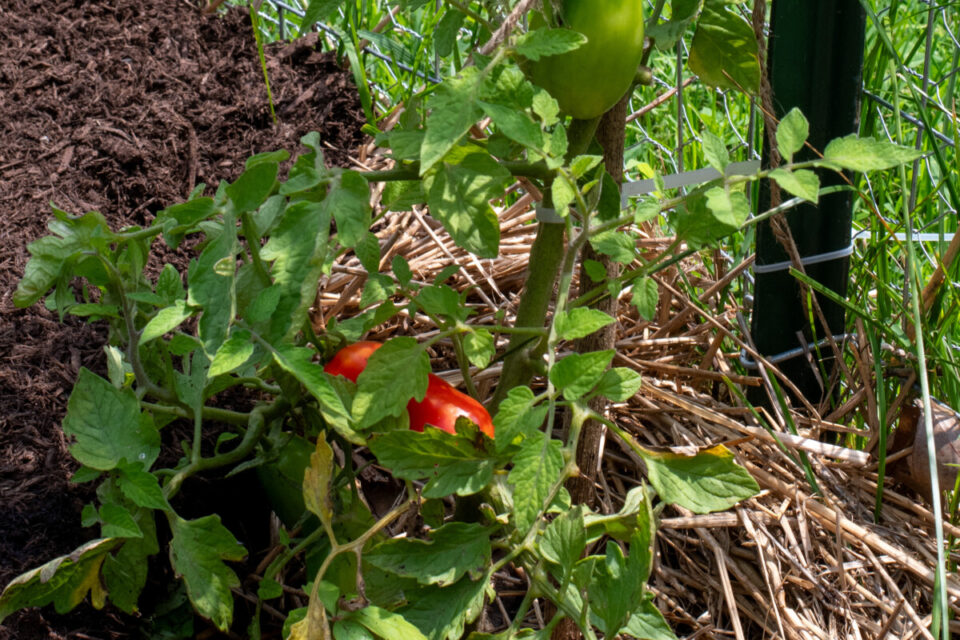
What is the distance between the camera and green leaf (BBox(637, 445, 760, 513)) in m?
0.88

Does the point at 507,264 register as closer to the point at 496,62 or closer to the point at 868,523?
the point at 868,523

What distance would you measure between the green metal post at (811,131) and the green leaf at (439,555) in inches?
28.6

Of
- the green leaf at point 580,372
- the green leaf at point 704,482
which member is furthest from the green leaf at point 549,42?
the green leaf at point 704,482

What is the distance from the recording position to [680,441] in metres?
1.40

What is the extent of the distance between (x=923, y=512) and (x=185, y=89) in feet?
5.12

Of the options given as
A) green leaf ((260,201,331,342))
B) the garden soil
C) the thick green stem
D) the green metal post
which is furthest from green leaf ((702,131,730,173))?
the garden soil

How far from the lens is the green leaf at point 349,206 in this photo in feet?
2.70

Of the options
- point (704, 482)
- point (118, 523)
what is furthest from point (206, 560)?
point (704, 482)

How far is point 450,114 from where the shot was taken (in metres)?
0.78

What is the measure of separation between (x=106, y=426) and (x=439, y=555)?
36cm

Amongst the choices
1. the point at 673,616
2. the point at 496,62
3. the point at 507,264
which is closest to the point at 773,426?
the point at 673,616

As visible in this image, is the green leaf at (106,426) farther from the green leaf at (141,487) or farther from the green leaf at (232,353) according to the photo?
the green leaf at (232,353)

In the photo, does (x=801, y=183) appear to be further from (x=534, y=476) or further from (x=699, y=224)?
(x=534, y=476)

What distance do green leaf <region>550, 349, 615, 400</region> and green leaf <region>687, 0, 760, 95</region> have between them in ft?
1.30
